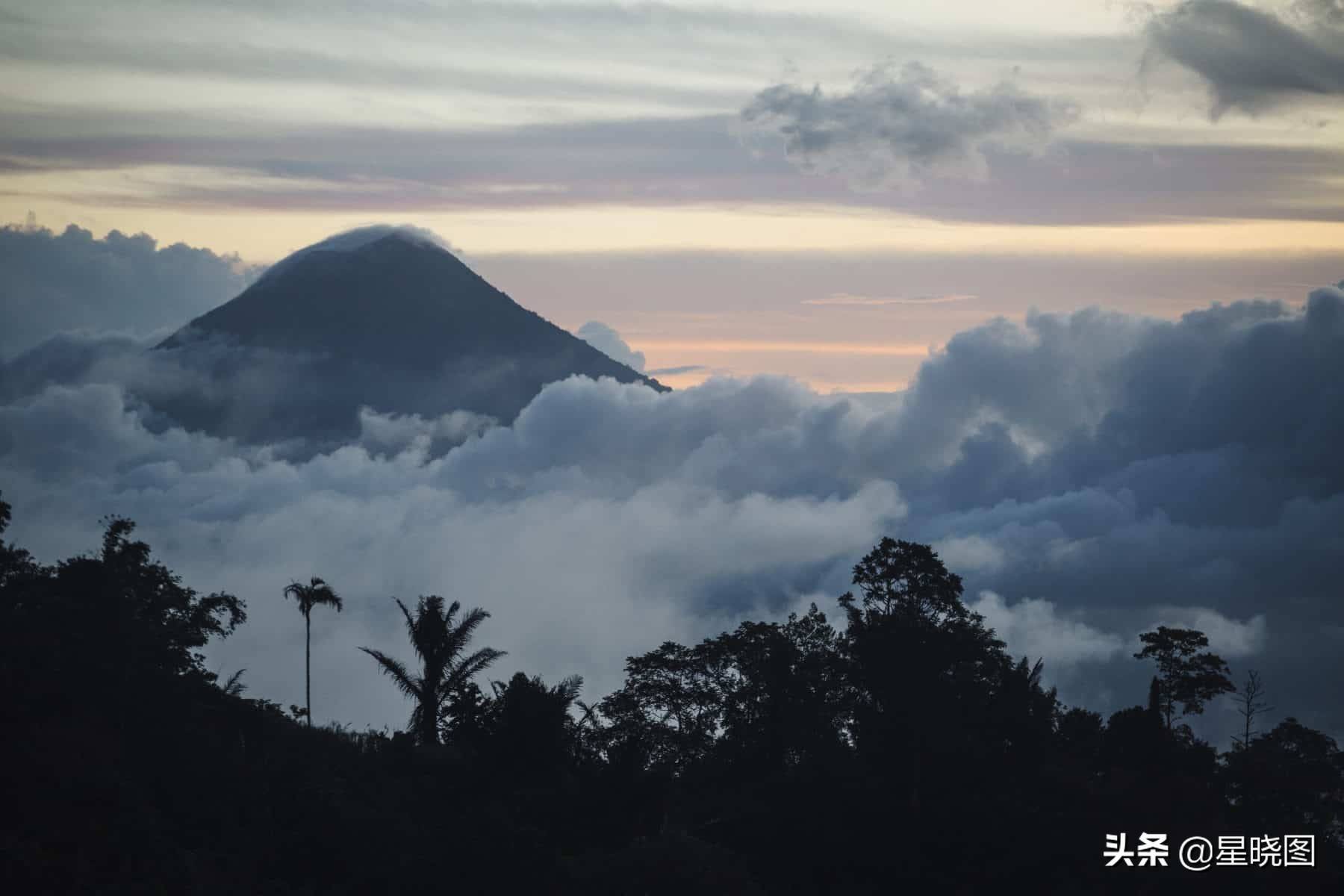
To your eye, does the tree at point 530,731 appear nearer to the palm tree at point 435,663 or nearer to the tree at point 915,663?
the palm tree at point 435,663

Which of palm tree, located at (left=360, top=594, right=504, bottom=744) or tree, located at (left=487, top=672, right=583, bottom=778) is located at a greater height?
palm tree, located at (left=360, top=594, right=504, bottom=744)

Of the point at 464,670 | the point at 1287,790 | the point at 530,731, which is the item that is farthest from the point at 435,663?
the point at 1287,790

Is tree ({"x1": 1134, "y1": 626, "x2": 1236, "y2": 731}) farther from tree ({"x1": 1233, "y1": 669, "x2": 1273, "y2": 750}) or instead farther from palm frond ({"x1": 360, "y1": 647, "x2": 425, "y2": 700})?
palm frond ({"x1": 360, "y1": 647, "x2": 425, "y2": 700})

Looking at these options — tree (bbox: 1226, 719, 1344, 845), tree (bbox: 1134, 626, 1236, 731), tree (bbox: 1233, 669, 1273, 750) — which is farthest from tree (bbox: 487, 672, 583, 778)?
tree (bbox: 1233, 669, 1273, 750)

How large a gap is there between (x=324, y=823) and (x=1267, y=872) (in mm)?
26160

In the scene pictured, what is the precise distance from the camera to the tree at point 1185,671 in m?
62.2

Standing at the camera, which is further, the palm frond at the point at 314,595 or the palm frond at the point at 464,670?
the palm frond at the point at 314,595

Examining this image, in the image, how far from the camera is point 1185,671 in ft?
208

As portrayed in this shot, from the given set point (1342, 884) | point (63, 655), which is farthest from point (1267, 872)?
point (63, 655)

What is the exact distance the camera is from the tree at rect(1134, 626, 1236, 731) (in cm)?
6225

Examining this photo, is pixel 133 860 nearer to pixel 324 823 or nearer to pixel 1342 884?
pixel 324 823

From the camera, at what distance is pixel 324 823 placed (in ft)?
113

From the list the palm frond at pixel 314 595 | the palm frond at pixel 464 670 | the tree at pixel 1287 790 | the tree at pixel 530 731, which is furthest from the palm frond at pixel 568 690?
the tree at pixel 1287 790

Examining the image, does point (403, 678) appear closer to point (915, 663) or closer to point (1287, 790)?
point (915, 663)
